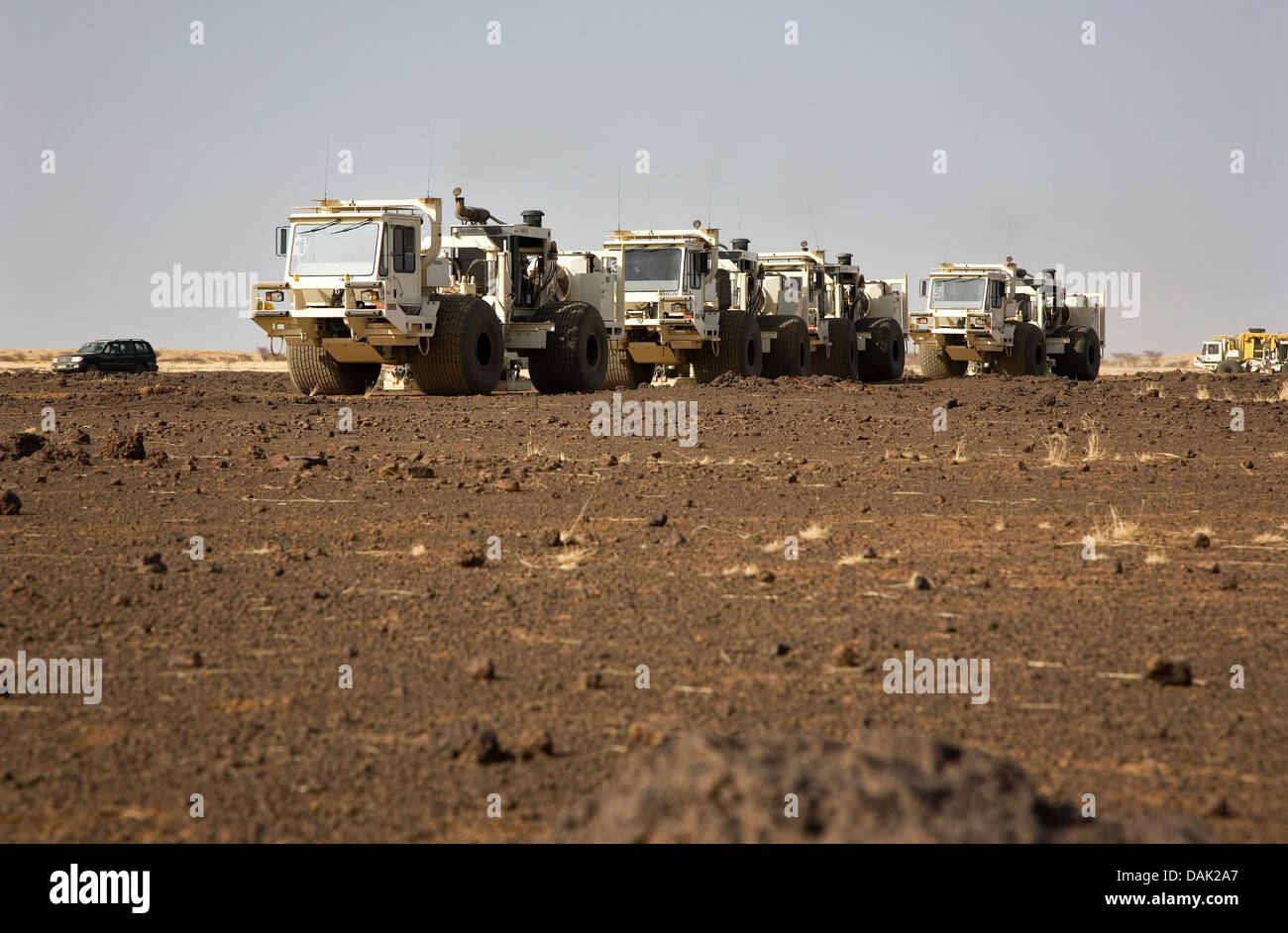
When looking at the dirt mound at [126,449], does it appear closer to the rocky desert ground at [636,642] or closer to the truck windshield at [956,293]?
the rocky desert ground at [636,642]

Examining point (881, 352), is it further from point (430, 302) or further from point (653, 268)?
point (430, 302)

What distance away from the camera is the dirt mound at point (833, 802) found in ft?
10.9

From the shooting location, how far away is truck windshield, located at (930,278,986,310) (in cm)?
3494

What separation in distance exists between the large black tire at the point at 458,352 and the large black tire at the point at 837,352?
1406cm

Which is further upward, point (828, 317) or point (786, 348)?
point (828, 317)

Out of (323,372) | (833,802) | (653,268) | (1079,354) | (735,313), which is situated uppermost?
(653,268)

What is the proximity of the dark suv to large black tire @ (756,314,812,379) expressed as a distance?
20.6 m

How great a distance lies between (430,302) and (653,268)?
6.23m

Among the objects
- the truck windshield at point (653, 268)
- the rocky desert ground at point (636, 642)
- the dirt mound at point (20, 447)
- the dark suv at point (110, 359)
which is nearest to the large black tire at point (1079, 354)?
the truck windshield at point (653, 268)

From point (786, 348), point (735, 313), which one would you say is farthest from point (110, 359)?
point (735, 313)

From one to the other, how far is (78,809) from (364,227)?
1699cm

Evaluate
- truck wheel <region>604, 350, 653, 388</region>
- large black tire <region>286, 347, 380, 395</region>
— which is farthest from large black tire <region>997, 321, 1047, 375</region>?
large black tire <region>286, 347, 380, 395</region>

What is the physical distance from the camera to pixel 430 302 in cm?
2156

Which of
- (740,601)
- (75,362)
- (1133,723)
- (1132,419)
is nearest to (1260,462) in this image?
(1132,419)
